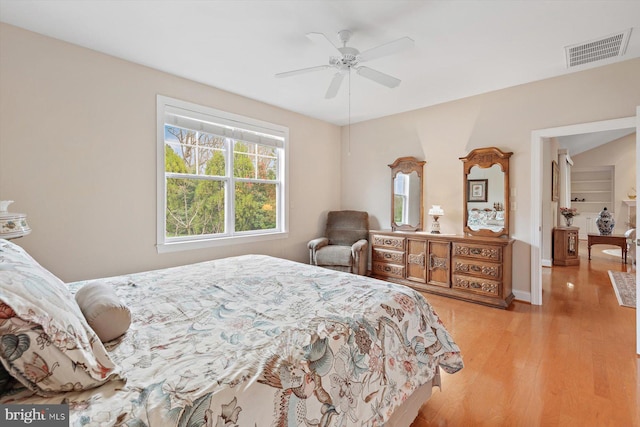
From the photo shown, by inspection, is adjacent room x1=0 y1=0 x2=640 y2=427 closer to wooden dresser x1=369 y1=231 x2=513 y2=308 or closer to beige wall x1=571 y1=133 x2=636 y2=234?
wooden dresser x1=369 y1=231 x2=513 y2=308

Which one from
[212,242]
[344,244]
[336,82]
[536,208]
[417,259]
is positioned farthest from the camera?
[344,244]

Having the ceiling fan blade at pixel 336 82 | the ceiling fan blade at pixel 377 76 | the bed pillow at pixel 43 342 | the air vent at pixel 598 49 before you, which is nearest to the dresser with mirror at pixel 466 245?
the air vent at pixel 598 49

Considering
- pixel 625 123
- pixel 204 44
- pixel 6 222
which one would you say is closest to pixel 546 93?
pixel 625 123

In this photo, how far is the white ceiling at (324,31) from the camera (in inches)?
83.9

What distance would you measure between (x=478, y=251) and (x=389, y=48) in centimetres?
260

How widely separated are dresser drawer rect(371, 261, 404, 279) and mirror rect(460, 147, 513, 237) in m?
1.06

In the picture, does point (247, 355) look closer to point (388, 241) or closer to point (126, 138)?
point (126, 138)

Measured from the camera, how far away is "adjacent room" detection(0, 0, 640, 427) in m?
1.02

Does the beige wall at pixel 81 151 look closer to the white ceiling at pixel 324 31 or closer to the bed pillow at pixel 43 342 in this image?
the white ceiling at pixel 324 31

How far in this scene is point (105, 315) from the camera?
3.77ft

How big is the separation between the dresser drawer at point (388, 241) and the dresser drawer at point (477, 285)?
0.83 meters

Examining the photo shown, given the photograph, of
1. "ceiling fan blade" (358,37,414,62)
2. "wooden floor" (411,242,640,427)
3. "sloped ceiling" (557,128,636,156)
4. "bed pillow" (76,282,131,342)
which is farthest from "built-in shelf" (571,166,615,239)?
"bed pillow" (76,282,131,342)

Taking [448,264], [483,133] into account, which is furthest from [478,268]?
[483,133]

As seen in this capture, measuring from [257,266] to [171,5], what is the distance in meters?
2.04
